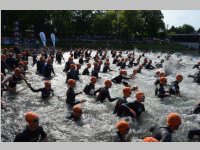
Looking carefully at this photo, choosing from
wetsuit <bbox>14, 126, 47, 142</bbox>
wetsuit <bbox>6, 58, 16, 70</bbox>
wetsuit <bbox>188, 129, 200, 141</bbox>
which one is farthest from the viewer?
wetsuit <bbox>6, 58, 16, 70</bbox>

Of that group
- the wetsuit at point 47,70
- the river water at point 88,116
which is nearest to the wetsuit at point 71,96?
the river water at point 88,116

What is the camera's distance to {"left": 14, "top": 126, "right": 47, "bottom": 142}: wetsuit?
8.96 meters

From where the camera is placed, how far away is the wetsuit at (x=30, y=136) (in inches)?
353

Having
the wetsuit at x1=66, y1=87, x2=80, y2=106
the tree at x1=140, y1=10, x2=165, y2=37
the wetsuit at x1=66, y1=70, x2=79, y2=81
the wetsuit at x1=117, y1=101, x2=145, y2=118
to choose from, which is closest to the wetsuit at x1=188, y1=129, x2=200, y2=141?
the wetsuit at x1=117, y1=101, x2=145, y2=118

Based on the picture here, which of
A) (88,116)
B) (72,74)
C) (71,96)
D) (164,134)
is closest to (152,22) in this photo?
(72,74)

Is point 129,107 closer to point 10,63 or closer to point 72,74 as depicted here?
point 72,74

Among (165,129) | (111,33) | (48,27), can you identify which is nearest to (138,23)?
(111,33)

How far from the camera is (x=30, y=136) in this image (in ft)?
29.8

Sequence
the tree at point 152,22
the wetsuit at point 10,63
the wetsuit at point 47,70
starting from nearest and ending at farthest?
the wetsuit at point 47,70
the wetsuit at point 10,63
the tree at point 152,22

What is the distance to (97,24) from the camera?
99.0 metres

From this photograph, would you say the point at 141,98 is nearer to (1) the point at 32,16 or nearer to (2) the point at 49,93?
(2) the point at 49,93

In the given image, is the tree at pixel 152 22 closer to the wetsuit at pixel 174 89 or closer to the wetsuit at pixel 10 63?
the wetsuit at pixel 10 63

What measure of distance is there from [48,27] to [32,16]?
6.64 meters

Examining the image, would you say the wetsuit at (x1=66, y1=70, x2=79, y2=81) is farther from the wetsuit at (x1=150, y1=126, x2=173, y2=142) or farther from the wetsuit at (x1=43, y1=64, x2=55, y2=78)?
the wetsuit at (x1=150, y1=126, x2=173, y2=142)
